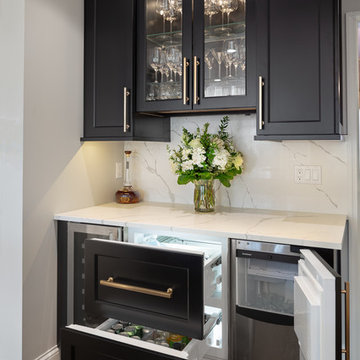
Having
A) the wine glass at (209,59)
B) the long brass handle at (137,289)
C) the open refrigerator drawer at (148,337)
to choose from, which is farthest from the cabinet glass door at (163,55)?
the open refrigerator drawer at (148,337)

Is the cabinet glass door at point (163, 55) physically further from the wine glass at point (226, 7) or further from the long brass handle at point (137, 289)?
the long brass handle at point (137, 289)

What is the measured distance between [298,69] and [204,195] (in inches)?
34.2

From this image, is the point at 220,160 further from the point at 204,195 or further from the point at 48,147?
the point at 48,147

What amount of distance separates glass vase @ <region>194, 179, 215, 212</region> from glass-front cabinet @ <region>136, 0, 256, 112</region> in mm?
446

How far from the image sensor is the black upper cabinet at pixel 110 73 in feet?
7.11

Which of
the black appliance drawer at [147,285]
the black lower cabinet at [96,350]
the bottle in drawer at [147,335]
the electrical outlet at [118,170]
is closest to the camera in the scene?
the black lower cabinet at [96,350]

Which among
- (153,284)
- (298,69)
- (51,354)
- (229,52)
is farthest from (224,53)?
(51,354)

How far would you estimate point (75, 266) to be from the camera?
2105 millimetres

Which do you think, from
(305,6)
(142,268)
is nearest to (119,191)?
(142,268)

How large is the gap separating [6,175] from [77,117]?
22.7 inches

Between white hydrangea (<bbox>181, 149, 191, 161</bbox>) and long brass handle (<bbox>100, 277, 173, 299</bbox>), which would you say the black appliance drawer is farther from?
white hydrangea (<bbox>181, 149, 191, 161</bbox>)

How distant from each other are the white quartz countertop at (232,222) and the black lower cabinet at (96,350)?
25.2 inches

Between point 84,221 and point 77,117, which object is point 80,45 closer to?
point 77,117

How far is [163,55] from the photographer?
2121 millimetres
